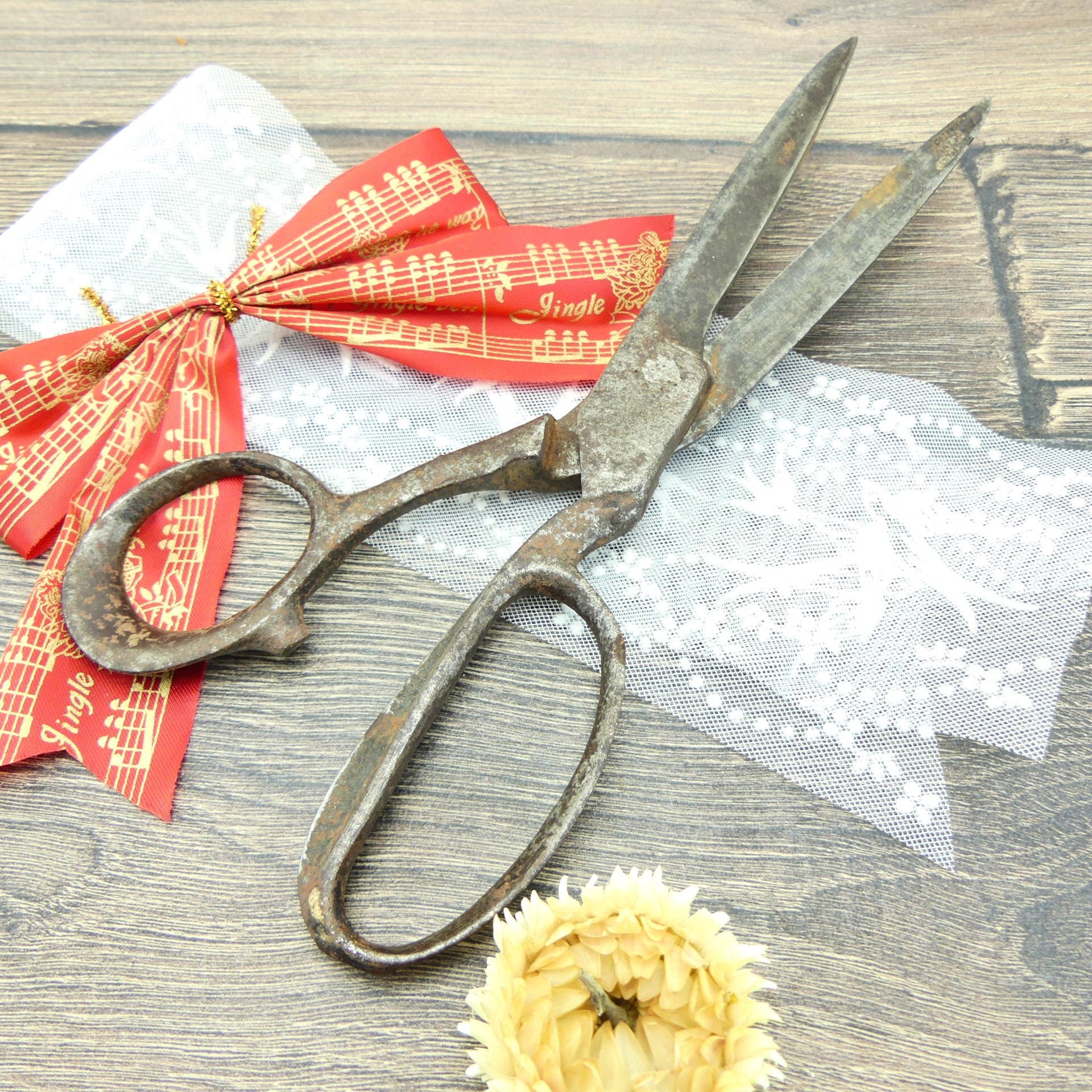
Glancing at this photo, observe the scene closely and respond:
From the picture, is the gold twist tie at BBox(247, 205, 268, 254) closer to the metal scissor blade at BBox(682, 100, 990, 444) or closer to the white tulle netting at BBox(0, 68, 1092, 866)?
the white tulle netting at BBox(0, 68, 1092, 866)

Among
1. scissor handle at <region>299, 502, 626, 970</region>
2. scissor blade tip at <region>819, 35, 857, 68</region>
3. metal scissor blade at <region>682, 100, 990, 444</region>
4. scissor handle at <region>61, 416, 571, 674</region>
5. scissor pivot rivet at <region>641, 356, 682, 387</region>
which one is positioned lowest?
scissor handle at <region>299, 502, 626, 970</region>

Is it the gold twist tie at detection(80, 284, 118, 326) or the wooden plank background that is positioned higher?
the gold twist tie at detection(80, 284, 118, 326)

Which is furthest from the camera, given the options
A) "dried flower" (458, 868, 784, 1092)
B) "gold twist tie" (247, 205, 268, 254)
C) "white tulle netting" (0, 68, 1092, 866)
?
"gold twist tie" (247, 205, 268, 254)

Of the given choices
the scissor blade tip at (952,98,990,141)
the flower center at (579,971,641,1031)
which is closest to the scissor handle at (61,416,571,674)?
the flower center at (579,971,641,1031)

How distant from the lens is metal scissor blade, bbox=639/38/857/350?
51 centimetres

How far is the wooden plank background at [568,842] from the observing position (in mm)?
428

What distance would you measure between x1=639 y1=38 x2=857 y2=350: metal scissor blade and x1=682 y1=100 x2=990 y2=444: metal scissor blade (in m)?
0.02

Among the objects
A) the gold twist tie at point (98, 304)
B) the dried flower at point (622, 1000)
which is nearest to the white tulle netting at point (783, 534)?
the gold twist tie at point (98, 304)

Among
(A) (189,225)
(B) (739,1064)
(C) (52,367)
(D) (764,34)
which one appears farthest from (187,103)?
(B) (739,1064)

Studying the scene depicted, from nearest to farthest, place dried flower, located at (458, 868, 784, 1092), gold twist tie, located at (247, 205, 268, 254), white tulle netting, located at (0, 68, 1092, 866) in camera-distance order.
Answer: dried flower, located at (458, 868, 784, 1092), white tulle netting, located at (0, 68, 1092, 866), gold twist tie, located at (247, 205, 268, 254)

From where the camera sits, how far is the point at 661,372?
0.49 metres

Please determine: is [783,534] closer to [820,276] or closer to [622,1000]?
[820,276]

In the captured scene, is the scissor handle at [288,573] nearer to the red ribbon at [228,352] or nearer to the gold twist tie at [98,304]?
the red ribbon at [228,352]

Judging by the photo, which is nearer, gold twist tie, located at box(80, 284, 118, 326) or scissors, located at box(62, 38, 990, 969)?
scissors, located at box(62, 38, 990, 969)
